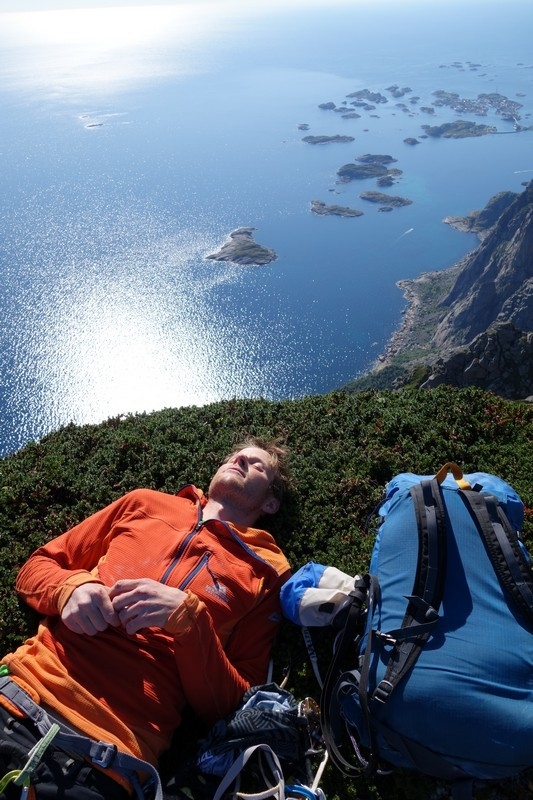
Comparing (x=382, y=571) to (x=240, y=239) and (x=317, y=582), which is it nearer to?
(x=317, y=582)

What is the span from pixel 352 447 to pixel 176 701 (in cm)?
442

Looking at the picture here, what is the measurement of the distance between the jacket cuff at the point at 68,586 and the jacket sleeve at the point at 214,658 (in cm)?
Result: 90

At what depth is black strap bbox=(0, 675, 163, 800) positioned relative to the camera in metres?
3.63

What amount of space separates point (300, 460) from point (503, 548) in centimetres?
352

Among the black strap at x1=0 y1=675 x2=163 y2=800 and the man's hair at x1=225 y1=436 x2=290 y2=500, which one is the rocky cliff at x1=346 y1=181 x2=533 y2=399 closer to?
the man's hair at x1=225 y1=436 x2=290 y2=500

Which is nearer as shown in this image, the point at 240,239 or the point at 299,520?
the point at 299,520

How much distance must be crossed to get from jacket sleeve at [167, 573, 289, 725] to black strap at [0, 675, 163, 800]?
0.63 m

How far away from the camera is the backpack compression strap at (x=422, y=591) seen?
4.13m

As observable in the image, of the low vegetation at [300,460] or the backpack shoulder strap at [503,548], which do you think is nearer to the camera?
the backpack shoulder strap at [503,548]

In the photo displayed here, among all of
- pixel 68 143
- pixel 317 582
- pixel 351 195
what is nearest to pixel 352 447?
pixel 317 582

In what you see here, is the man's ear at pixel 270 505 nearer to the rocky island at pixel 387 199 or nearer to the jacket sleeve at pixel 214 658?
the jacket sleeve at pixel 214 658

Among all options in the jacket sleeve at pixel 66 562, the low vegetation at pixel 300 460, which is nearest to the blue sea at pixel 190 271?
the low vegetation at pixel 300 460

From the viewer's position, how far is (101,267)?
131500mm

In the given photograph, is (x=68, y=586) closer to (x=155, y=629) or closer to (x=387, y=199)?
(x=155, y=629)
